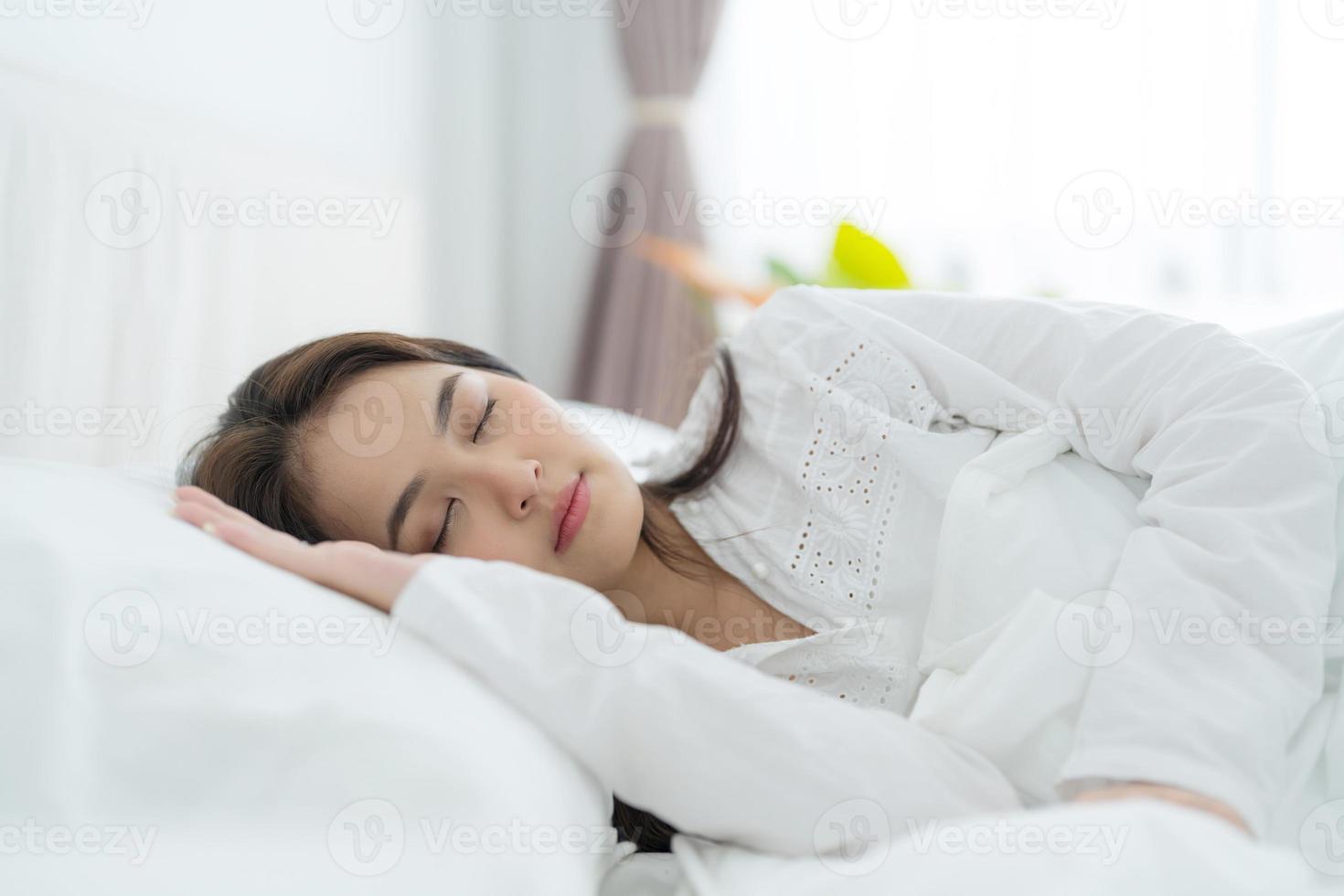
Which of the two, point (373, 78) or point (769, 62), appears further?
point (769, 62)

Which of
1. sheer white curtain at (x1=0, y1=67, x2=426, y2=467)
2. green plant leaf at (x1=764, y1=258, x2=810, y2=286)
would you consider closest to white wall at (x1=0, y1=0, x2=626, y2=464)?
sheer white curtain at (x1=0, y1=67, x2=426, y2=467)

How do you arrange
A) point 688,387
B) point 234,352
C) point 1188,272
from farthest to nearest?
point 688,387, point 1188,272, point 234,352

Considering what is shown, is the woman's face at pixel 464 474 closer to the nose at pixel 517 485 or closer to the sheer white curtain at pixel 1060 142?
the nose at pixel 517 485

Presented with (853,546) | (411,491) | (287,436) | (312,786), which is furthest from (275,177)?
(312,786)

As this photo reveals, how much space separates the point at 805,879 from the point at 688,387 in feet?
6.71

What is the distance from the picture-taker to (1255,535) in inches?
29.6

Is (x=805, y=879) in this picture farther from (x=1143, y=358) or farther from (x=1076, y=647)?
(x=1143, y=358)

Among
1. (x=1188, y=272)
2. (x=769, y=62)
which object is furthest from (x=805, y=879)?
(x=769, y=62)

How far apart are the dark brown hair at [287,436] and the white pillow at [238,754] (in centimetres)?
30

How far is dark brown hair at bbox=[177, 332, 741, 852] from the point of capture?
3.21ft

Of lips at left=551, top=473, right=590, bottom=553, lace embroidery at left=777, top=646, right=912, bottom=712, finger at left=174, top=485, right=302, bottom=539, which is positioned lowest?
lace embroidery at left=777, top=646, right=912, bottom=712

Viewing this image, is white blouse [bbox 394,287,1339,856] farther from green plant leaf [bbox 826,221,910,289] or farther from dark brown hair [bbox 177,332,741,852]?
green plant leaf [bbox 826,221,910,289]

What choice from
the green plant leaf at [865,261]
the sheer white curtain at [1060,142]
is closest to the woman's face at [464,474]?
the green plant leaf at [865,261]

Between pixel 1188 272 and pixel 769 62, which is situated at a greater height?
pixel 769 62
